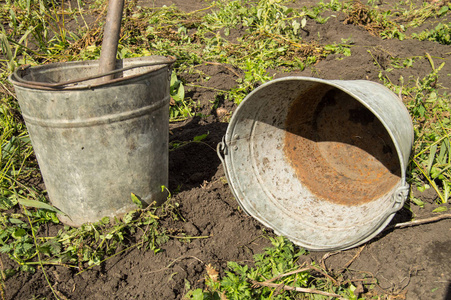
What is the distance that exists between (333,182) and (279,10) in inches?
116

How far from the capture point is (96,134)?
217 cm

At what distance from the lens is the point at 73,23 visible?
510cm

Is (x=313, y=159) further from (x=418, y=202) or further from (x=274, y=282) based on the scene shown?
(x=274, y=282)

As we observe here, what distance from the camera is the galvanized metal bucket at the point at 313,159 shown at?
8.18 feet

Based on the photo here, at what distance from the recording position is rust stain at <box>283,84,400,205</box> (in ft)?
9.31

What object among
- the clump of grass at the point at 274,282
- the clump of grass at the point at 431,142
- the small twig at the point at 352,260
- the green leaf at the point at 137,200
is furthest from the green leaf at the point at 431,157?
the green leaf at the point at 137,200

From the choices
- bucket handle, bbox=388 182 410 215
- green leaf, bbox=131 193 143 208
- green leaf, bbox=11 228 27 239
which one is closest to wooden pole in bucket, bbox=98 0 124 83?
green leaf, bbox=131 193 143 208

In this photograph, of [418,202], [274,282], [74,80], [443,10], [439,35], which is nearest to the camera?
[74,80]

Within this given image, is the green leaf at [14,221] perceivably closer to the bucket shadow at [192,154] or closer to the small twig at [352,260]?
the bucket shadow at [192,154]

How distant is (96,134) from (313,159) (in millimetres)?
1669

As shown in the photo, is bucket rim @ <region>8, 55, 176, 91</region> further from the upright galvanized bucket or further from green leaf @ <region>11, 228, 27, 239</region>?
green leaf @ <region>11, 228, 27, 239</region>

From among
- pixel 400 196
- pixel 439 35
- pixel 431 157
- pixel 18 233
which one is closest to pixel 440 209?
pixel 431 157

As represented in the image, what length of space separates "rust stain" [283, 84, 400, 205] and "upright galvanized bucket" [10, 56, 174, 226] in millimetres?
1074

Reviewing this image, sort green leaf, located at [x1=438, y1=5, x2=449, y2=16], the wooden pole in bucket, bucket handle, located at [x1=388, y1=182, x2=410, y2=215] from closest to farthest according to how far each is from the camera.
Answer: bucket handle, located at [x1=388, y1=182, x2=410, y2=215] < the wooden pole in bucket < green leaf, located at [x1=438, y1=5, x2=449, y2=16]
